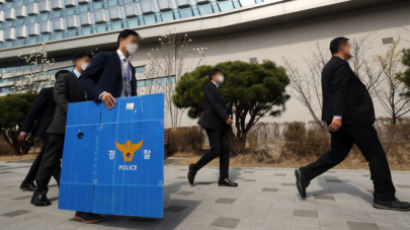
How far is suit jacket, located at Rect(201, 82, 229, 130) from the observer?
3.38m

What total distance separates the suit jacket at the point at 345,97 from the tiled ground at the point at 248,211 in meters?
0.92

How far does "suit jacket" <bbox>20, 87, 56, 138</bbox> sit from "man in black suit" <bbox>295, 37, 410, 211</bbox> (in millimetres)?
3665

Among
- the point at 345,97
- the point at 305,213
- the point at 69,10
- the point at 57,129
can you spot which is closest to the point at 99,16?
the point at 69,10

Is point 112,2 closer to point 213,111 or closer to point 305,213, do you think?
point 213,111

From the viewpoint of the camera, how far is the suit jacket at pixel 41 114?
3080 mm

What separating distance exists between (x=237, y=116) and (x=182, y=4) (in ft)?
48.5

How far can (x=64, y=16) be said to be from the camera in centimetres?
2373

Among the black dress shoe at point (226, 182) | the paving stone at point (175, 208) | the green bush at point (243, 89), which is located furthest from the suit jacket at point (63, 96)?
the green bush at point (243, 89)

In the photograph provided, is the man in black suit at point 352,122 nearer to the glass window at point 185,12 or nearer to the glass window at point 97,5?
the glass window at point 185,12

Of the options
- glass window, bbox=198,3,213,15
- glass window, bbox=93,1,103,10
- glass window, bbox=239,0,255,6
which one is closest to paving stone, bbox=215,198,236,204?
glass window, bbox=239,0,255,6

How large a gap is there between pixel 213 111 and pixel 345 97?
1789 mm

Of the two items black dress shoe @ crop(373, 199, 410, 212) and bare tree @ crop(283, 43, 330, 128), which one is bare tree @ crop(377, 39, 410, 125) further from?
black dress shoe @ crop(373, 199, 410, 212)

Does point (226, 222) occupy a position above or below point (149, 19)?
below

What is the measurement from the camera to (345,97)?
2295 mm
